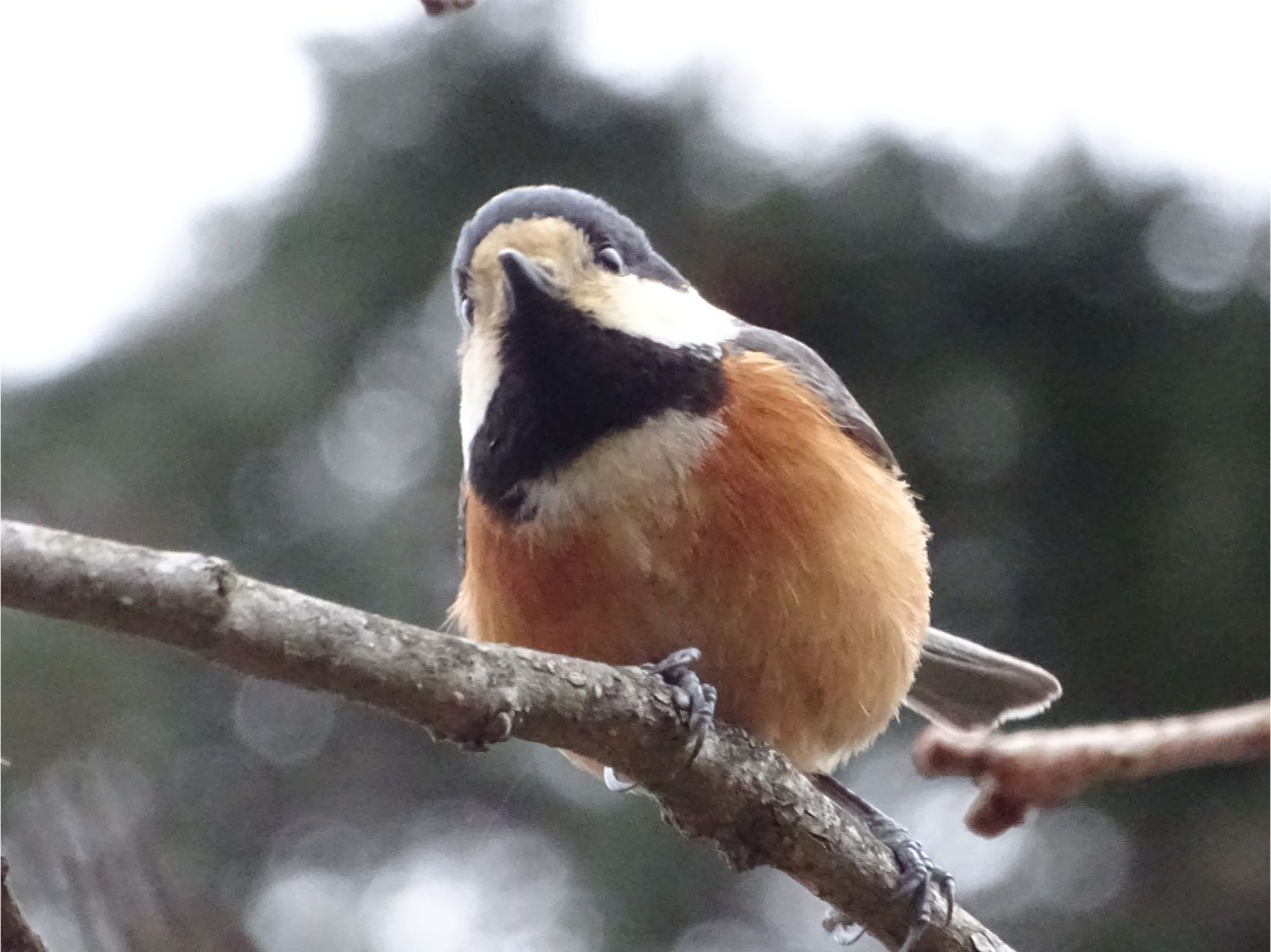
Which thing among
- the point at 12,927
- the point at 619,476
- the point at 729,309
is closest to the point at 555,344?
the point at 619,476

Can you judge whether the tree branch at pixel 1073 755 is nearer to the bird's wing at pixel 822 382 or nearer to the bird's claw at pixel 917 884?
the bird's claw at pixel 917 884

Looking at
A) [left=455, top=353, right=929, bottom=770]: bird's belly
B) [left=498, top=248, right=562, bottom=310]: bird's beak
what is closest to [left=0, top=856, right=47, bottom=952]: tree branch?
[left=455, top=353, right=929, bottom=770]: bird's belly

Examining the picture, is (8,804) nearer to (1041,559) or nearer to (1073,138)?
(1041,559)

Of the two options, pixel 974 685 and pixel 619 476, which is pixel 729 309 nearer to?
pixel 974 685

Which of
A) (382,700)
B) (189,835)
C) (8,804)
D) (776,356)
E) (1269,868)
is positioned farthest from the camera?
(1269,868)

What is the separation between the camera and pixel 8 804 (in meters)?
1.82

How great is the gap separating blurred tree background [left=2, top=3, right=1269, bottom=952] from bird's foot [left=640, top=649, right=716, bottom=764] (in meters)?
1.40

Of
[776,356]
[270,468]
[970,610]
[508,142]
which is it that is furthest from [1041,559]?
[270,468]

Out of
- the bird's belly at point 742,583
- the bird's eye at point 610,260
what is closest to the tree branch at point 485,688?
the bird's belly at point 742,583

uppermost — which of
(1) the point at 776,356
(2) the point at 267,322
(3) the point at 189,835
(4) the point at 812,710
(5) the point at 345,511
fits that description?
(1) the point at 776,356

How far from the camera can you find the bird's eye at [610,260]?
1887 millimetres

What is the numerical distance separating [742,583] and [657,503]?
0.48ft

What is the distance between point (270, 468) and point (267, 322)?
1.07ft

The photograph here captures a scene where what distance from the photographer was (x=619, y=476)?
5.63 ft
